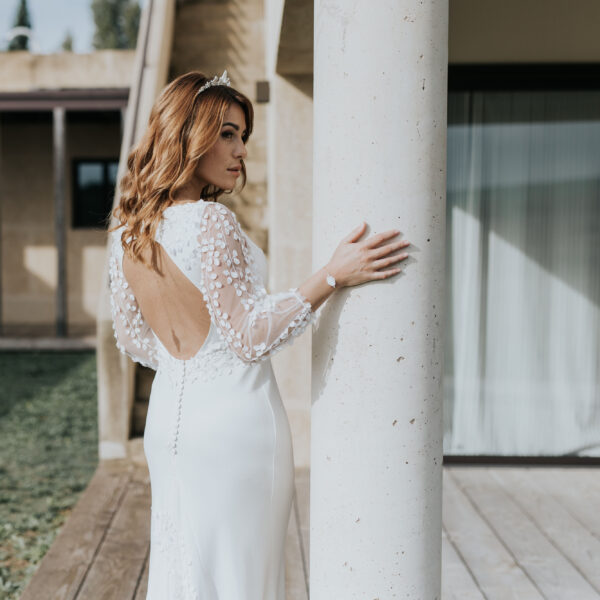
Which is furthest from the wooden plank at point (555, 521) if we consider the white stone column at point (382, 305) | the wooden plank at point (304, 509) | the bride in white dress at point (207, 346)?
the bride in white dress at point (207, 346)

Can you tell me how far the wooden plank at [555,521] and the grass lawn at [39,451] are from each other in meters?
2.57

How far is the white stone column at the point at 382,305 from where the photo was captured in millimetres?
1839

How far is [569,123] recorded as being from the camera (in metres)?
5.36

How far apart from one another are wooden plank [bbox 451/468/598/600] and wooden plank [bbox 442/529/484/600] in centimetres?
28

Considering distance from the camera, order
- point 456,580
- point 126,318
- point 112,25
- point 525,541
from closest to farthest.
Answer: point 126,318 < point 456,580 < point 525,541 < point 112,25

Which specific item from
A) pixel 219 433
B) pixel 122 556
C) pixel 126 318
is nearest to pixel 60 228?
pixel 122 556

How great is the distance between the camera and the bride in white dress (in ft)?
6.40

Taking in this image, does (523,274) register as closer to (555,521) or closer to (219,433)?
(555,521)

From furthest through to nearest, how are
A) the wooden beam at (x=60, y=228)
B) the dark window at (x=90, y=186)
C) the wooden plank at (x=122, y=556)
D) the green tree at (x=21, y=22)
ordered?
the green tree at (x=21, y=22) < the dark window at (x=90, y=186) < the wooden beam at (x=60, y=228) < the wooden plank at (x=122, y=556)

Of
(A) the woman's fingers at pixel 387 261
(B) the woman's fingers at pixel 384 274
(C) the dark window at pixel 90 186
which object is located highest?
(C) the dark window at pixel 90 186

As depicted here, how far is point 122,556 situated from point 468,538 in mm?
1705

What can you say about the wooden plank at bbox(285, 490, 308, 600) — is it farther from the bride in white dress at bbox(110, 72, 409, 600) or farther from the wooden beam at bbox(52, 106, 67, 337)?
the wooden beam at bbox(52, 106, 67, 337)

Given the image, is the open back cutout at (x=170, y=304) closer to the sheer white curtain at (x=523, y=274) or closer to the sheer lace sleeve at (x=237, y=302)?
the sheer lace sleeve at (x=237, y=302)

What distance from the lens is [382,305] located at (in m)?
1.87
